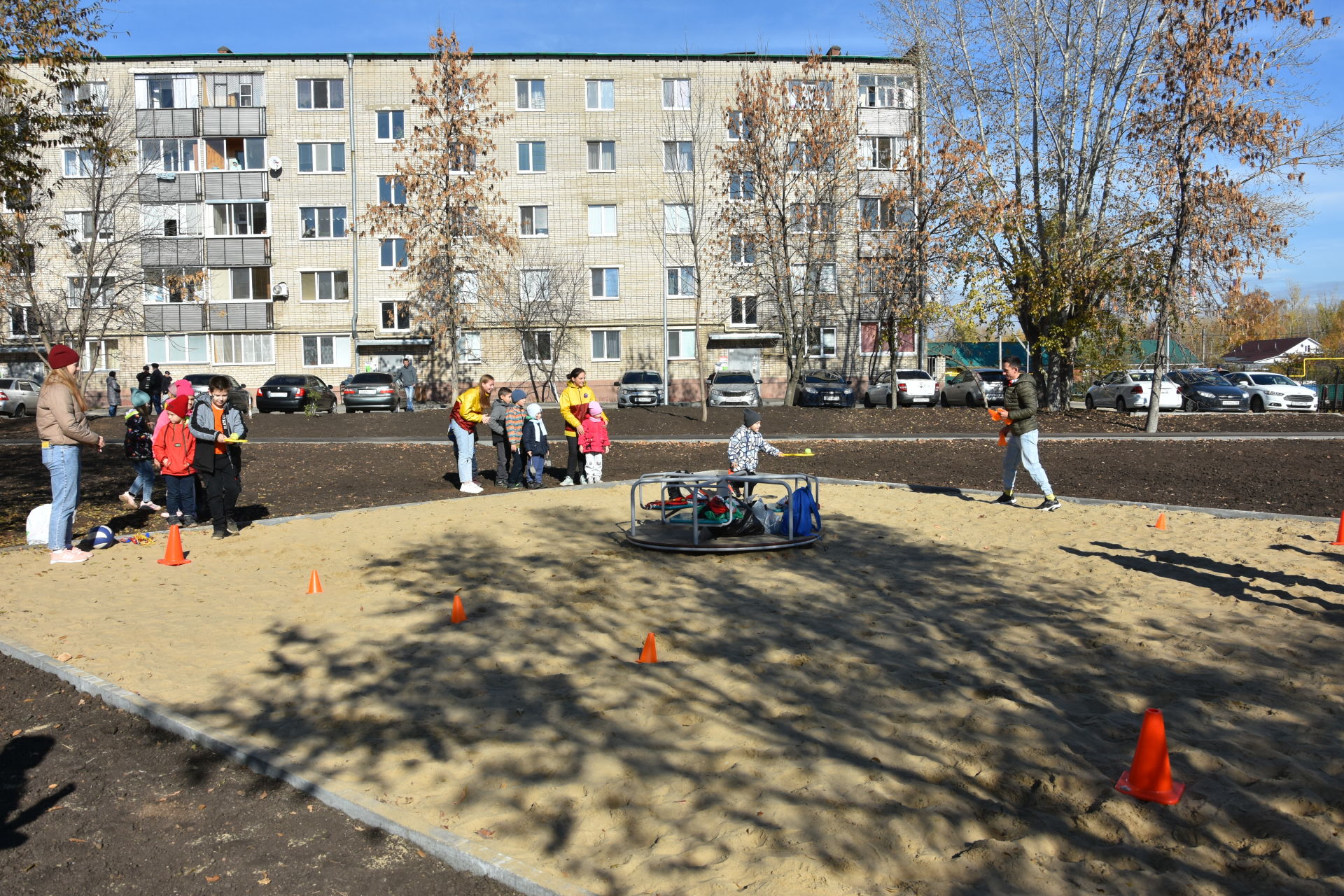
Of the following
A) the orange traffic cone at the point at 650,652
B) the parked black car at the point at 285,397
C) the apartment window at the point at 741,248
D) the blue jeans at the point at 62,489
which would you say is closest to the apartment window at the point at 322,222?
the parked black car at the point at 285,397

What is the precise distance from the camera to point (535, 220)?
48312 millimetres

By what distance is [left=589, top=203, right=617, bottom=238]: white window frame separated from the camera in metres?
48.4

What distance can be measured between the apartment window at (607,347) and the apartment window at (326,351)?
11733 millimetres

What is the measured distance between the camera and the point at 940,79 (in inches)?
1236

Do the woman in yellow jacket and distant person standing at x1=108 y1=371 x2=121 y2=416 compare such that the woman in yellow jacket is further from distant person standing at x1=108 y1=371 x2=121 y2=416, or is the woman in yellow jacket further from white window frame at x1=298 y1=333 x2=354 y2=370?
white window frame at x1=298 y1=333 x2=354 y2=370

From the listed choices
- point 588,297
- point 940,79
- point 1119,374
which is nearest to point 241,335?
point 588,297

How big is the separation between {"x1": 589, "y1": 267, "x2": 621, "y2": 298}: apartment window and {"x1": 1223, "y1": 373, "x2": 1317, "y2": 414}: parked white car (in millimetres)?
26184

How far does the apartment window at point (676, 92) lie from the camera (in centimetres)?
4760

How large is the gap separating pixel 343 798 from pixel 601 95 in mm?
47001

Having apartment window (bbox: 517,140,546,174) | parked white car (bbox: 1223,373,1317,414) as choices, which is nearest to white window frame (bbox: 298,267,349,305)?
apartment window (bbox: 517,140,546,174)

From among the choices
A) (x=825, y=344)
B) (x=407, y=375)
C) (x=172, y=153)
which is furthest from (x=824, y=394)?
(x=172, y=153)

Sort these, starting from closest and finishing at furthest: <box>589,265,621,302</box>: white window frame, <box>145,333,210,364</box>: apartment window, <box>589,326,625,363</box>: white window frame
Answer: <box>589,265,621,302</box>: white window frame < <box>589,326,625,363</box>: white window frame < <box>145,333,210,364</box>: apartment window

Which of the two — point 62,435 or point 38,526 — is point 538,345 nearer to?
point 38,526

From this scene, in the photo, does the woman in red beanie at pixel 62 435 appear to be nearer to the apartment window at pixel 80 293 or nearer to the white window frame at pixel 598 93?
the apartment window at pixel 80 293
